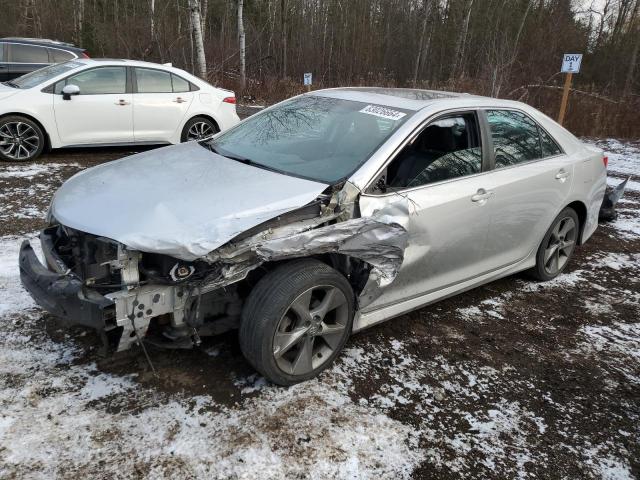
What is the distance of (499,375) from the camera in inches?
123

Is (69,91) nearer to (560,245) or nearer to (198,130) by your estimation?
(198,130)

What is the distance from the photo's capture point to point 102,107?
7398 mm

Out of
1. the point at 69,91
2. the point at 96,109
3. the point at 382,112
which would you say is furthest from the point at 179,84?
the point at 382,112

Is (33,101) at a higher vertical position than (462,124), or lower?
lower

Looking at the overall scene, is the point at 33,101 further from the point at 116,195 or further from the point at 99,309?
the point at 99,309

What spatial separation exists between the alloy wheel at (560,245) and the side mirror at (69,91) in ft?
21.2

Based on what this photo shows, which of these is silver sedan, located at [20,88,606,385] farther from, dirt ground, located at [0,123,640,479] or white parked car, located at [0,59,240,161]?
white parked car, located at [0,59,240,161]

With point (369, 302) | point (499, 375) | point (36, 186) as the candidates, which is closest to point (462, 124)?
point (369, 302)

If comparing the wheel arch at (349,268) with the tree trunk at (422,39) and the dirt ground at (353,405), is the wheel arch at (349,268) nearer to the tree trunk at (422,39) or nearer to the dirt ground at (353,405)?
the dirt ground at (353,405)

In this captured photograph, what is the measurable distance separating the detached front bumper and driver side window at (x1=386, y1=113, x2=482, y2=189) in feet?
5.79

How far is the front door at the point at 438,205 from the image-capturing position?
308cm

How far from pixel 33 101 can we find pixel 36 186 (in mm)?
1591

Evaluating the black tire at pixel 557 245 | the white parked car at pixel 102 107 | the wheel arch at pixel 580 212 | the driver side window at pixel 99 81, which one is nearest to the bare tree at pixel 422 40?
the white parked car at pixel 102 107

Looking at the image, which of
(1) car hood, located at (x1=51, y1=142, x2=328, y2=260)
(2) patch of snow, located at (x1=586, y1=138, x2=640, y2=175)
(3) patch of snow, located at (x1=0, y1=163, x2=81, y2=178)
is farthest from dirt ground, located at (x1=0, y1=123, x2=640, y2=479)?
(2) patch of snow, located at (x1=586, y1=138, x2=640, y2=175)
